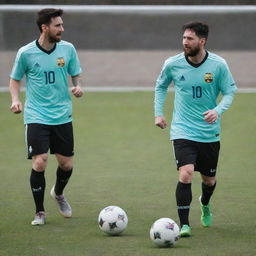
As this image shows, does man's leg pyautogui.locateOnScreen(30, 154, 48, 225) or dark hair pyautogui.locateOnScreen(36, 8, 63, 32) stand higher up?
dark hair pyautogui.locateOnScreen(36, 8, 63, 32)

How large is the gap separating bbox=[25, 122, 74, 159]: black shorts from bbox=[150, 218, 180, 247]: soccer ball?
5.64 ft

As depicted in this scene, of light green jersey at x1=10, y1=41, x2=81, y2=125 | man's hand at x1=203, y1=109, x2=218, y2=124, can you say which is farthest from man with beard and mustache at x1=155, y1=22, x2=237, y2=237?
light green jersey at x1=10, y1=41, x2=81, y2=125

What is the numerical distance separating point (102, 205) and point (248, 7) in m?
9.95

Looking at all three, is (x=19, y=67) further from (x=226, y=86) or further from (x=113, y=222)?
(x=226, y=86)

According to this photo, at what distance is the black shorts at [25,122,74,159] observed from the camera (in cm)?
938

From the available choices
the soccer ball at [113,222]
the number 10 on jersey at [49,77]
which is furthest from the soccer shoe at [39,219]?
the number 10 on jersey at [49,77]

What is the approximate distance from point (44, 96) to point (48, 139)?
0.45 meters

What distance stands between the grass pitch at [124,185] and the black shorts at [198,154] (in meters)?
0.63

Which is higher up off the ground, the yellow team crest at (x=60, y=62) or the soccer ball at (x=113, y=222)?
the yellow team crest at (x=60, y=62)

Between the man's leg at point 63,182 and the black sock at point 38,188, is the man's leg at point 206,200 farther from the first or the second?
the black sock at point 38,188

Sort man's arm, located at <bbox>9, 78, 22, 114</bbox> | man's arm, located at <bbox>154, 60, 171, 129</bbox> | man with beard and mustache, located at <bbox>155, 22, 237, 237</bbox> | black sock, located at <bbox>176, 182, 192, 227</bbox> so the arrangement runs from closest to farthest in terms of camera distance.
Answer: 1. black sock, located at <bbox>176, 182, 192, 227</bbox>
2. man with beard and mustache, located at <bbox>155, 22, 237, 237</bbox>
3. man's arm, located at <bbox>154, 60, 171, 129</bbox>
4. man's arm, located at <bbox>9, 78, 22, 114</bbox>

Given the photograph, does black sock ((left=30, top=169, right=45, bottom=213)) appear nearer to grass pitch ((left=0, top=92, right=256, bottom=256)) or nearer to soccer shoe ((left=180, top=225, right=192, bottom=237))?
grass pitch ((left=0, top=92, right=256, bottom=256))

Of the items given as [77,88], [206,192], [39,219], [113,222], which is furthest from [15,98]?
[206,192]

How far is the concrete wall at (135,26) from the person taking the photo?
64.2ft
